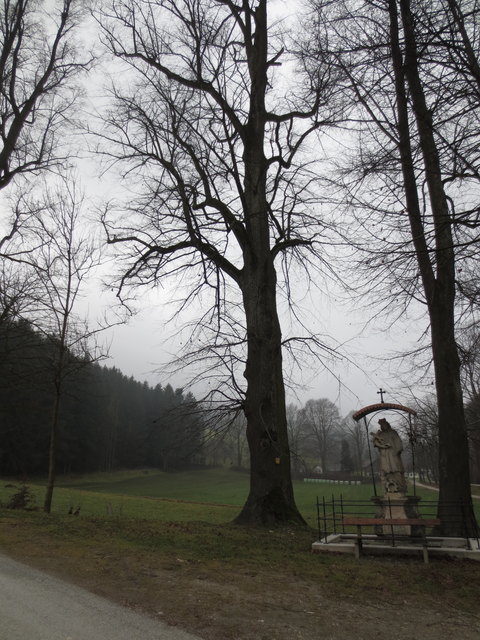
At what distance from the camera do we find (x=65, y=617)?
4.42 meters

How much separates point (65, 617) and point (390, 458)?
726cm

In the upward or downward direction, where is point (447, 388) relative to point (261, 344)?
downward

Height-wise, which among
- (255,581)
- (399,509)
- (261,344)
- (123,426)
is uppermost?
(123,426)

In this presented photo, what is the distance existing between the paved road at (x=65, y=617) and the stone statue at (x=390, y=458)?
21.4 feet

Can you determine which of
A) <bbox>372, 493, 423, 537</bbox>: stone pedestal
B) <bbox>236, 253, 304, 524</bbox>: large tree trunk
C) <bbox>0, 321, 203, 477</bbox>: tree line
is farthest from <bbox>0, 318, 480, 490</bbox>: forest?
<bbox>372, 493, 423, 537</bbox>: stone pedestal

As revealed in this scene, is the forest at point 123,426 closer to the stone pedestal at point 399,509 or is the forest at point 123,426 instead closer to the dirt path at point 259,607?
the stone pedestal at point 399,509

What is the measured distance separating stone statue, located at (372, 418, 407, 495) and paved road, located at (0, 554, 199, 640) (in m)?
6.53

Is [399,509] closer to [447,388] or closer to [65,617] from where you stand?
[447,388]

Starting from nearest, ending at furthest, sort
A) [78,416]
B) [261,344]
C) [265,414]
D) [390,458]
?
1. [390,458]
2. [265,414]
3. [261,344]
4. [78,416]

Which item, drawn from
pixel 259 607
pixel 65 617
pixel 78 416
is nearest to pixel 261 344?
pixel 259 607

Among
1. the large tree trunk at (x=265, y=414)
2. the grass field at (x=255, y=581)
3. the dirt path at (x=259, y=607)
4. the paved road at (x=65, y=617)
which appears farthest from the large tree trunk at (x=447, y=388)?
the paved road at (x=65, y=617)

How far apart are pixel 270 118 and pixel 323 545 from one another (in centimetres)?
1061

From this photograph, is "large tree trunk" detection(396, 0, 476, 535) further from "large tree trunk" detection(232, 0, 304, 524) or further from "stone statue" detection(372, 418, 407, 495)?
"large tree trunk" detection(232, 0, 304, 524)

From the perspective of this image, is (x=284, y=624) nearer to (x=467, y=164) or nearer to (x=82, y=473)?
(x=467, y=164)
